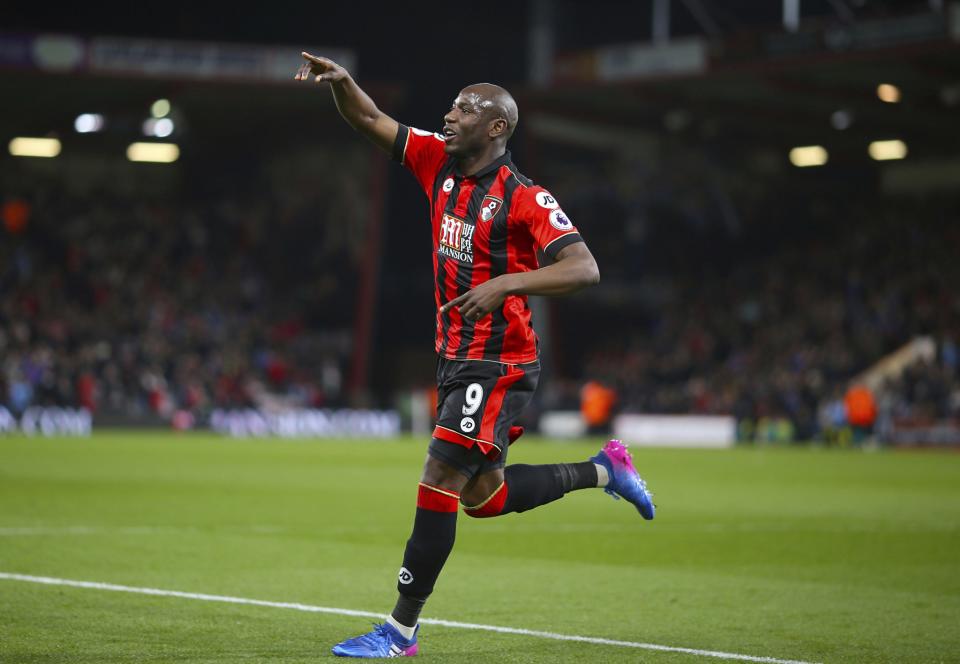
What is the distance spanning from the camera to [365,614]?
24.1 feet

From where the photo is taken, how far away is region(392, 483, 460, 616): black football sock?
608cm

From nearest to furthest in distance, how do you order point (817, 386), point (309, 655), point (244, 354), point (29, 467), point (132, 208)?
point (309, 655) → point (29, 467) → point (817, 386) → point (244, 354) → point (132, 208)

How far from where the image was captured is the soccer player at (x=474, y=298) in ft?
19.8

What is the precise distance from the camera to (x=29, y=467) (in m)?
19.6

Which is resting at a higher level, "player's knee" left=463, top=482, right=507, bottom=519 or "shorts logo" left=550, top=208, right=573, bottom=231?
"shorts logo" left=550, top=208, right=573, bottom=231

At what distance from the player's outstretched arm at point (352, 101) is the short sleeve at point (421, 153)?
0.15 ft

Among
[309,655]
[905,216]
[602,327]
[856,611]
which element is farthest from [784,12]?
[309,655]

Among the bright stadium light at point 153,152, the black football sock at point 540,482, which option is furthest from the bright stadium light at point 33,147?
the black football sock at point 540,482

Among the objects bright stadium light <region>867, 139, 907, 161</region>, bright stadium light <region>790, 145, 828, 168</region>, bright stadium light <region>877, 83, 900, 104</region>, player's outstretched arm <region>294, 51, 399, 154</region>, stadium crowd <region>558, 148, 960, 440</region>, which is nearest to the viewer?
player's outstretched arm <region>294, 51, 399, 154</region>

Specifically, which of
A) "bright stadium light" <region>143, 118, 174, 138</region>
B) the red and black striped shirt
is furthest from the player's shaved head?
"bright stadium light" <region>143, 118, 174, 138</region>

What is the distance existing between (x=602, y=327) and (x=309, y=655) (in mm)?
39972

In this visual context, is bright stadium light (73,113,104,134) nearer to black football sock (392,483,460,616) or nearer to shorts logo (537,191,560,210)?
shorts logo (537,191,560,210)

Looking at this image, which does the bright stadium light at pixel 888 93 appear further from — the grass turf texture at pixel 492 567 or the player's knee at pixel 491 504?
the player's knee at pixel 491 504

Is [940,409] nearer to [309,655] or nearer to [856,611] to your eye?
[856,611]
